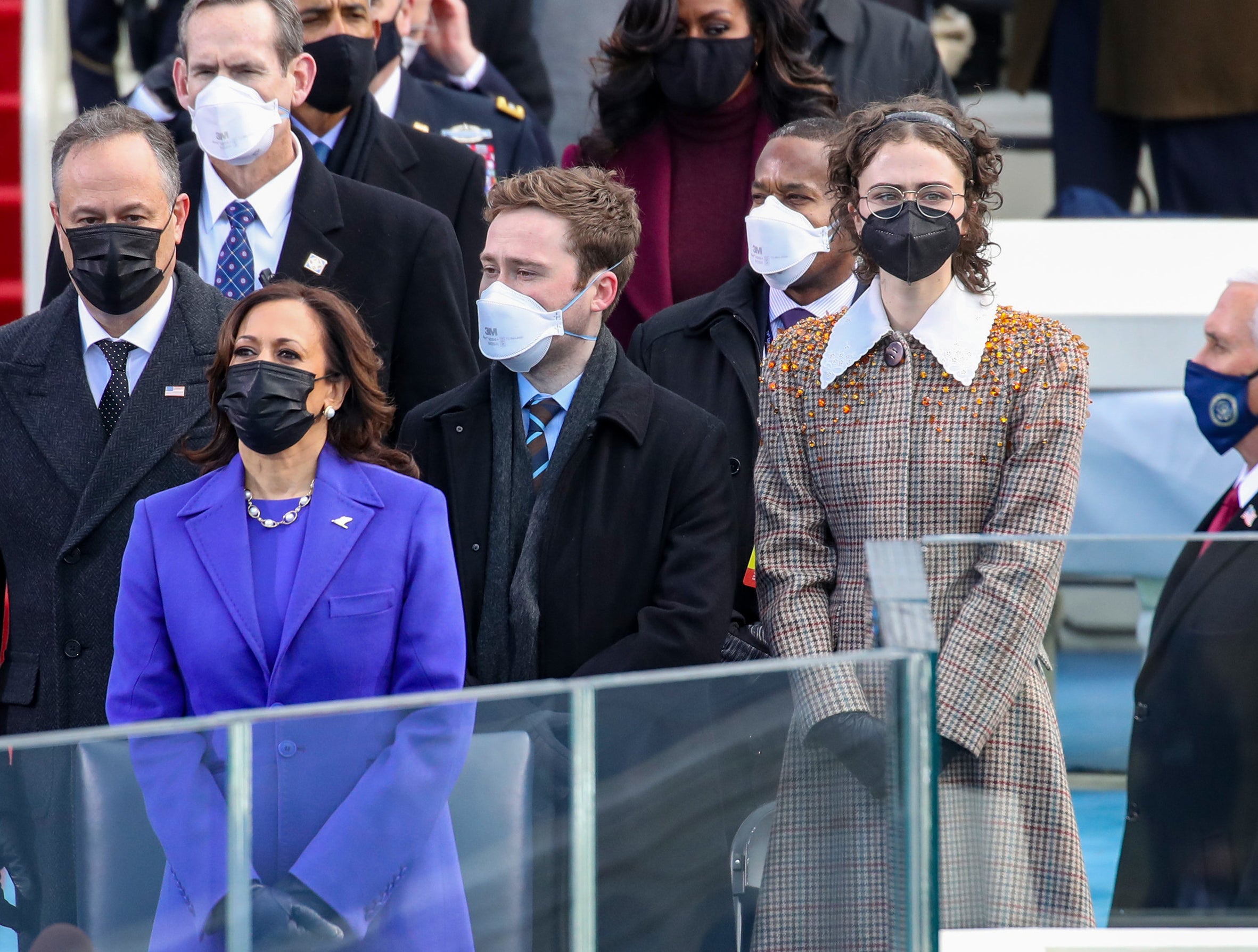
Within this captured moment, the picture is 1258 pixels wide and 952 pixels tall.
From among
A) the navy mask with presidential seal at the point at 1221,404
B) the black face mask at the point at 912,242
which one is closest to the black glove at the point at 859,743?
the black face mask at the point at 912,242

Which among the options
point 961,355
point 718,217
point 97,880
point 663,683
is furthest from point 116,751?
point 718,217

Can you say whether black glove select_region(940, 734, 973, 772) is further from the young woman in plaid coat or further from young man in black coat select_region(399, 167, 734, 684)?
young man in black coat select_region(399, 167, 734, 684)

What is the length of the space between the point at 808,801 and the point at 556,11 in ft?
14.7

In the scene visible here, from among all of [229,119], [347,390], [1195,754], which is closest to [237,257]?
[229,119]

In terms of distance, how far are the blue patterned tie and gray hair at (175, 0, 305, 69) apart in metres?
0.36

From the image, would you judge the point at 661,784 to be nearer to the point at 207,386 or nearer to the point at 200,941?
the point at 200,941

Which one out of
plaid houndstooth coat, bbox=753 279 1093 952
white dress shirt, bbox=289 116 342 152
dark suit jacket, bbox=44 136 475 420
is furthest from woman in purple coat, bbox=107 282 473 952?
white dress shirt, bbox=289 116 342 152

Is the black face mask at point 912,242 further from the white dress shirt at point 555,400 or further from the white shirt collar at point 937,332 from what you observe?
the white dress shirt at point 555,400

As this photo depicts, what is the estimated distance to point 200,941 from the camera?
265 centimetres

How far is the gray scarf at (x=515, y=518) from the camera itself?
368 centimetres

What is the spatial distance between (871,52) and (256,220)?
6.69 ft

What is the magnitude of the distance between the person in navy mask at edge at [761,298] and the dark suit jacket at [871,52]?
111 cm

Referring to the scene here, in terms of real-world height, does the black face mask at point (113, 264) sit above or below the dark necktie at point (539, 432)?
above

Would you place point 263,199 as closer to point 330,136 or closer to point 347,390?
point 330,136
